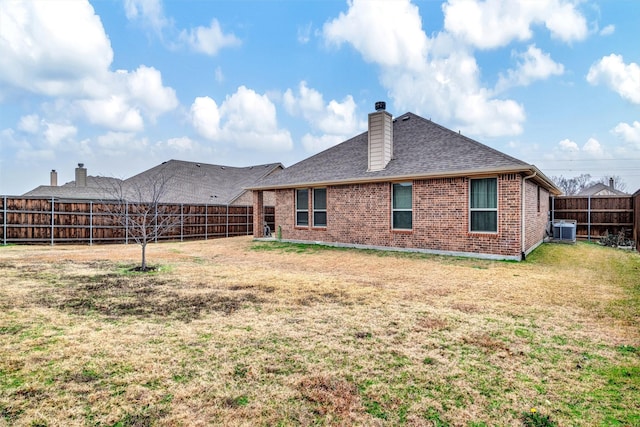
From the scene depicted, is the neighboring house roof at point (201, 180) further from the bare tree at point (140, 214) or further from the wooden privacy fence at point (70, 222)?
the bare tree at point (140, 214)

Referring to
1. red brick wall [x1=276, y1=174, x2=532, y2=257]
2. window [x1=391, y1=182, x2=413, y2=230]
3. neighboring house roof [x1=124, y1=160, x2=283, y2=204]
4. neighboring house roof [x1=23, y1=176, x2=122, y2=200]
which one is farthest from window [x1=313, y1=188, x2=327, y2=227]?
neighboring house roof [x1=23, y1=176, x2=122, y2=200]

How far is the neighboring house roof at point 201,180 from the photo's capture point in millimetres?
25156

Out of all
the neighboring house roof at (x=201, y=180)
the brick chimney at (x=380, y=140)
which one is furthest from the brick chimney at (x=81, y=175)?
the brick chimney at (x=380, y=140)

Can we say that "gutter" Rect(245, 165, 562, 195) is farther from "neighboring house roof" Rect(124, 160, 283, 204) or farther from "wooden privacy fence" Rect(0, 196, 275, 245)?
"neighboring house roof" Rect(124, 160, 283, 204)

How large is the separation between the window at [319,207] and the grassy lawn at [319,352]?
7.19m

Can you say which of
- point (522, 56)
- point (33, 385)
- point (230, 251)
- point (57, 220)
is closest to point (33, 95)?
point (57, 220)

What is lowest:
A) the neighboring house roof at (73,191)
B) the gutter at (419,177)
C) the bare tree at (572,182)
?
the gutter at (419,177)

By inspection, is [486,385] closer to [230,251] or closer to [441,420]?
[441,420]

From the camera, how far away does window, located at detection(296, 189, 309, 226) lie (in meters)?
14.9

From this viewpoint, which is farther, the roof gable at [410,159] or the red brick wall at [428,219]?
the roof gable at [410,159]

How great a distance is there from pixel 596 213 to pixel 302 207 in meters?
13.8

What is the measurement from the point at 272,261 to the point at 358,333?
6566mm

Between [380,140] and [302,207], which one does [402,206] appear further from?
[302,207]

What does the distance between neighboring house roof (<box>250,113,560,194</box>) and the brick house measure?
0.12 ft
